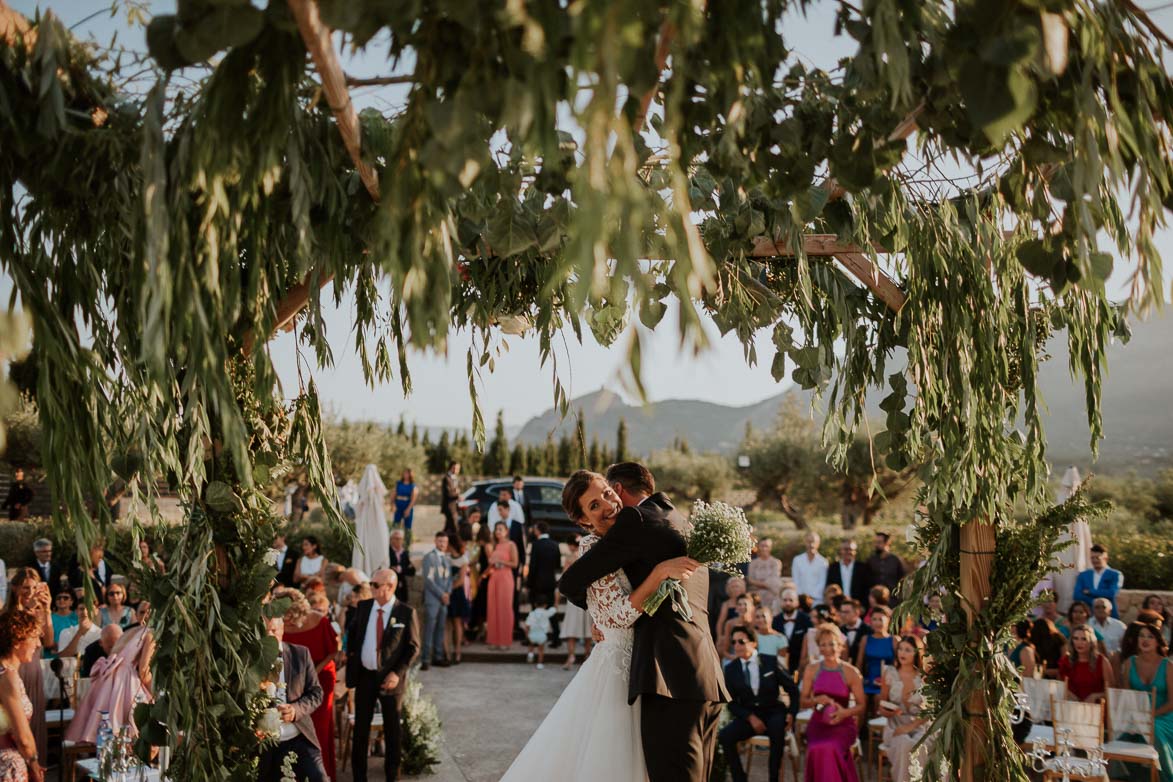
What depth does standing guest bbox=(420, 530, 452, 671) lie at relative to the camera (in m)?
11.8

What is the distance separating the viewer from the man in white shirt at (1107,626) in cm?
919

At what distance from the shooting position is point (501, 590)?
12.8 m

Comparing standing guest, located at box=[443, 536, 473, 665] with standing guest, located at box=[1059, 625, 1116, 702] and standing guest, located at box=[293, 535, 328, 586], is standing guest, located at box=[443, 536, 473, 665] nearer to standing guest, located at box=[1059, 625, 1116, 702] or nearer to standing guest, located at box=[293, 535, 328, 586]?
standing guest, located at box=[293, 535, 328, 586]

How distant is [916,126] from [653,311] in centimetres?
172

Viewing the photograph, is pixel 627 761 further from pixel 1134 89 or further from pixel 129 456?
pixel 1134 89

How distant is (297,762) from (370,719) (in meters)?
1.53

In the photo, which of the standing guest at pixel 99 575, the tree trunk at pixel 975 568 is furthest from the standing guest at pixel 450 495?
the tree trunk at pixel 975 568

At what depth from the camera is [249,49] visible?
2211 millimetres

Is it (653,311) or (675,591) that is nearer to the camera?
(653,311)

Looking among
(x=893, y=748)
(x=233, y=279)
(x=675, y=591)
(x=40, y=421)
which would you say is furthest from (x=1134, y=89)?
(x=893, y=748)

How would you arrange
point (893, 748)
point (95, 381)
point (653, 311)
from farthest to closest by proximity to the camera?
point (893, 748) < point (653, 311) < point (95, 381)

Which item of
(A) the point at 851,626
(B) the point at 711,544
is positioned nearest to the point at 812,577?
(A) the point at 851,626

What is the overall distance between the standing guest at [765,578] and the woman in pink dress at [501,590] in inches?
128

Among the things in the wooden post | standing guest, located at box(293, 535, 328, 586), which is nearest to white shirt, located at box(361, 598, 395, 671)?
standing guest, located at box(293, 535, 328, 586)
